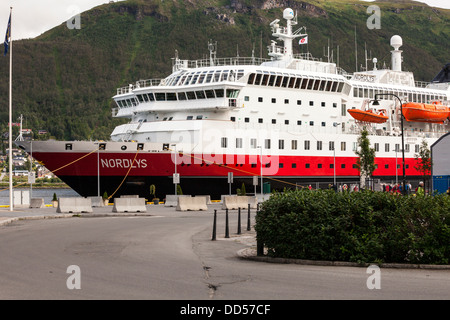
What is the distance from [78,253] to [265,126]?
32.7 m

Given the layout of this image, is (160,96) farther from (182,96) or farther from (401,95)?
(401,95)

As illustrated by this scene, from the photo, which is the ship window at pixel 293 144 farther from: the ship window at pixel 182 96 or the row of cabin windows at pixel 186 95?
the ship window at pixel 182 96

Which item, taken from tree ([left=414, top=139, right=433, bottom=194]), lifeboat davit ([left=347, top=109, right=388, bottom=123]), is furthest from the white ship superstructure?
tree ([left=414, top=139, right=433, bottom=194])

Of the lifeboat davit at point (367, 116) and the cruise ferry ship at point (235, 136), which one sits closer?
the cruise ferry ship at point (235, 136)

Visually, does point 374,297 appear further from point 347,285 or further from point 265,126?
point 265,126

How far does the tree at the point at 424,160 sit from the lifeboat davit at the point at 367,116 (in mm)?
4372

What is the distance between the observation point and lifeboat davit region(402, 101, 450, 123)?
2183 inches

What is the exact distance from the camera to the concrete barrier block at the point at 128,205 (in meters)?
30.7

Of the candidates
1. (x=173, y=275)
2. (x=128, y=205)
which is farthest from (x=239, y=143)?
(x=173, y=275)

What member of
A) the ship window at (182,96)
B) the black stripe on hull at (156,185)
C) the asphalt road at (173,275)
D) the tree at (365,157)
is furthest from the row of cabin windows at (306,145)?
the asphalt road at (173,275)

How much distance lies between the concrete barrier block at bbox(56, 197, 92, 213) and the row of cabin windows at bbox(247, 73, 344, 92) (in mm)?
18968

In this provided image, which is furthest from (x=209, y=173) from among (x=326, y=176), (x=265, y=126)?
(x=326, y=176)

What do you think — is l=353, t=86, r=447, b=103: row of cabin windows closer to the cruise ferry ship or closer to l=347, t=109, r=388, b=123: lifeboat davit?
the cruise ferry ship

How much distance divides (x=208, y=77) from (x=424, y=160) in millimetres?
19527
